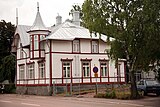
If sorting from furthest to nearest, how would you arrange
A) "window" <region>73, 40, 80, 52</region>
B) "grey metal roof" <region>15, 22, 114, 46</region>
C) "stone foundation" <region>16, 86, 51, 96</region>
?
1. "window" <region>73, 40, 80, 52</region>
2. "grey metal roof" <region>15, 22, 114, 46</region>
3. "stone foundation" <region>16, 86, 51, 96</region>

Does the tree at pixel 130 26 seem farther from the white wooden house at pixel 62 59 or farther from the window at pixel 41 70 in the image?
the window at pixel 41 70

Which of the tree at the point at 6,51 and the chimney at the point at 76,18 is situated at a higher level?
the chimney at the point at 76,18

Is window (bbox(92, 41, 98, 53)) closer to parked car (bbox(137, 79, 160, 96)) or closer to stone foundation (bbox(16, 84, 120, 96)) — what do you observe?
stone foundation (bbox(16, 84, 120, 96))

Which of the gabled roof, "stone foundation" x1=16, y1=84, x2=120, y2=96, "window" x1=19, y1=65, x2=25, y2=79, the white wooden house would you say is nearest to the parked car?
the white wooden house

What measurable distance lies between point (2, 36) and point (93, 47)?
2045 cm

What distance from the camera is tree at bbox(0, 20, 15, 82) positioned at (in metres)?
57.8

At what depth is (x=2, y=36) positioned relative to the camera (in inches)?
2367

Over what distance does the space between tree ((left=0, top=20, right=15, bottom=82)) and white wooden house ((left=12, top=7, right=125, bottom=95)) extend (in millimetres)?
9477

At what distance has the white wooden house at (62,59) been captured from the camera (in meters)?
42.8

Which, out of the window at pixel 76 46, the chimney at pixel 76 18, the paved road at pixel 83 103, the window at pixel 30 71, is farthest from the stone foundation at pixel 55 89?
the paved road at pixel 83 103

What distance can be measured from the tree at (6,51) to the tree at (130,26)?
30583mm

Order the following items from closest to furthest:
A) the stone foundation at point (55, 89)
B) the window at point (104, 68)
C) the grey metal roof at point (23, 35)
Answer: the stone foundation at point (55, 89) → the window at point (104, 68) → the grey metal roof at point (23, 35)

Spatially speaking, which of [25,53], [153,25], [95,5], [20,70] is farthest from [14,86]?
[153,25]

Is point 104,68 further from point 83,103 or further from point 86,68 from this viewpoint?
point 83,103
